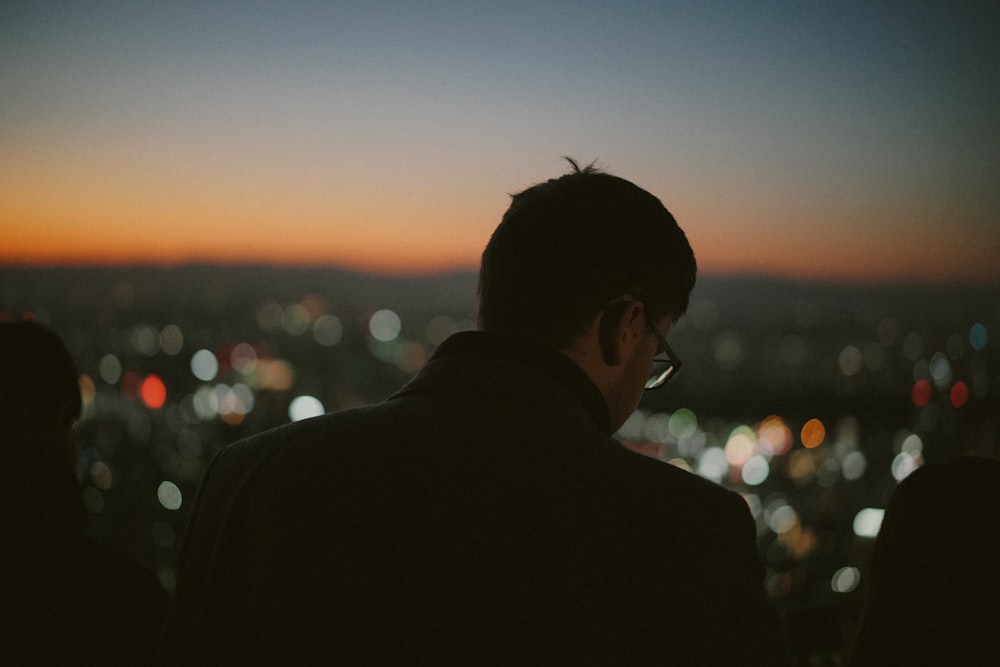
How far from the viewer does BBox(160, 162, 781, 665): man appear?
0.72m

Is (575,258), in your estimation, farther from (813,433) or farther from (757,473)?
(757,473)

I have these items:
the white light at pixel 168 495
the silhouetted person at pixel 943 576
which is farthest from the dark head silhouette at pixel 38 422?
the white light at pixel 168 495

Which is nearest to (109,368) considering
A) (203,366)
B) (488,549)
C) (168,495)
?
(203,366)

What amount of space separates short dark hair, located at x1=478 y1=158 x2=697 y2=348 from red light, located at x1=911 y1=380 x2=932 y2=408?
3443mm

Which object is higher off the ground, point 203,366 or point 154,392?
point 203,366

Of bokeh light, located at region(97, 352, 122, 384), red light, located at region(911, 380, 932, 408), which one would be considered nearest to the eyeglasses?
red light, located at region(911, 380, 932, 408)

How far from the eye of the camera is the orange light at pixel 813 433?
932 centimetres

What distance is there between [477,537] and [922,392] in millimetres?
3958

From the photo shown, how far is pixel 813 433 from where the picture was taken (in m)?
9.66

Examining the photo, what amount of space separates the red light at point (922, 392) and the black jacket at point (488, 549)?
3649mm

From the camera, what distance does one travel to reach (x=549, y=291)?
0.92 meters

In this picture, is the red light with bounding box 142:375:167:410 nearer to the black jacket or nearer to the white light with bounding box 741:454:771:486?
the black jacket

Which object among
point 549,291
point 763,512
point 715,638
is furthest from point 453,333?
point 763,512

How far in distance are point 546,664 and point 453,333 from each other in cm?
39
